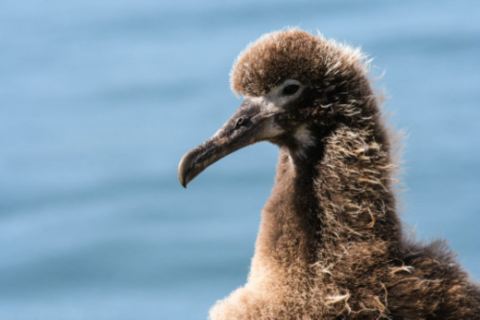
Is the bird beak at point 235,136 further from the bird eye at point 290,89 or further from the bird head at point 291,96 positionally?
the bird eye at point 290,89

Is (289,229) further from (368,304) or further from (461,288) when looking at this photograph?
(461,288)

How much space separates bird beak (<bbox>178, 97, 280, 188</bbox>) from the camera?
3.48 m

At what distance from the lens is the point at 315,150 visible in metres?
3.56

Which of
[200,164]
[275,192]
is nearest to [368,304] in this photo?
[275,192]

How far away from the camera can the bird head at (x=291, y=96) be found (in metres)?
3.48

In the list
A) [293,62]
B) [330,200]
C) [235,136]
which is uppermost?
[293,62]

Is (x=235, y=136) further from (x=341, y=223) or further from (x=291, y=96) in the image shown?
(x=341, y=223)

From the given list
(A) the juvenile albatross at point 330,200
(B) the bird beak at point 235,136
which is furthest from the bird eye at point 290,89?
(B) the bird beak at point 235,136

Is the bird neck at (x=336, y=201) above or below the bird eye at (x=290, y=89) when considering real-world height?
below

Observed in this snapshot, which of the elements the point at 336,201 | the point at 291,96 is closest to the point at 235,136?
the point at 291,96

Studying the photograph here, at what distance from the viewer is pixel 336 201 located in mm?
3498

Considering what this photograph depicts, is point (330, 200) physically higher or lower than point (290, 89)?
lower

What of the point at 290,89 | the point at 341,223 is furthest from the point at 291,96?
the point at 341,223

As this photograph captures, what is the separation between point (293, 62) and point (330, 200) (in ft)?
2.00
